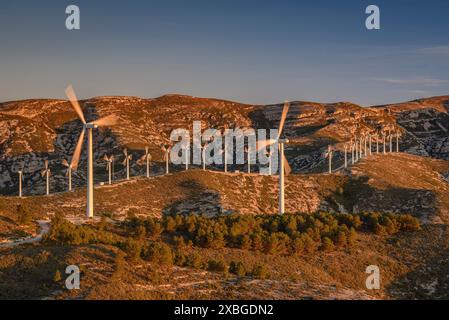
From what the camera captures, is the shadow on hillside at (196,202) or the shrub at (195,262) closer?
the shrub at (195,262)

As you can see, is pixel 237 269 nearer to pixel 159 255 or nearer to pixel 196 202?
pixel 159 255

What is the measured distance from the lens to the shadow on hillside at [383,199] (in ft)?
408

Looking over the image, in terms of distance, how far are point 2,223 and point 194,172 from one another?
80.8 m

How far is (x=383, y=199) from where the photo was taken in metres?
133

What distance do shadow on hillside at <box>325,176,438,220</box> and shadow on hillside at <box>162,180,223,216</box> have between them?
109ft

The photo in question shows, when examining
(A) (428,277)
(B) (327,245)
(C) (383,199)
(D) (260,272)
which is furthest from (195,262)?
(C) (383,199)

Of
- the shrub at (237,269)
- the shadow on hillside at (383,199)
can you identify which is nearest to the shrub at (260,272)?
the shrub at (237,269)

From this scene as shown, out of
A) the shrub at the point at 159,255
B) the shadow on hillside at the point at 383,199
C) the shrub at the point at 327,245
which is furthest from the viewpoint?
the shadow on hillside at the point at 383,199

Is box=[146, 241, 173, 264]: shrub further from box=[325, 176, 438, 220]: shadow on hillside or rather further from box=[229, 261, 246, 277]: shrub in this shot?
box=[325, 176, 438, 220]: shadow on hillside

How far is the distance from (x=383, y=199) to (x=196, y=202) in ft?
161

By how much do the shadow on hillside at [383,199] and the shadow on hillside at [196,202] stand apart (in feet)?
109

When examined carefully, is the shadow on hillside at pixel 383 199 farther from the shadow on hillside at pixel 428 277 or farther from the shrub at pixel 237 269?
the shrub at pixel 237 269

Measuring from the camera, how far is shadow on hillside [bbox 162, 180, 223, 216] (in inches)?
4562
